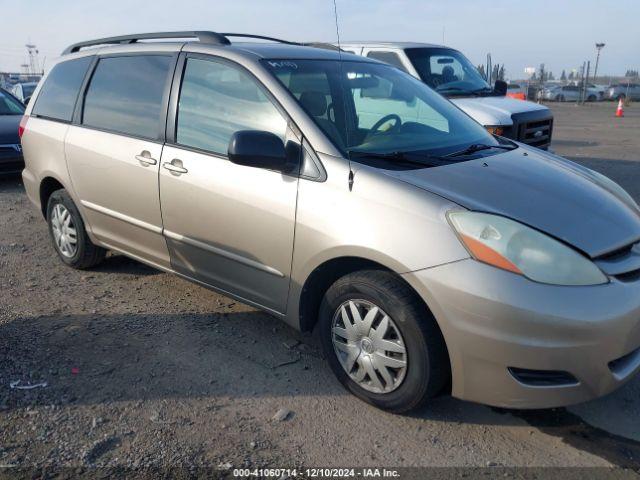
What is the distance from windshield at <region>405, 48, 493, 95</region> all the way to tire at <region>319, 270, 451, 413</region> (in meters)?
5.67

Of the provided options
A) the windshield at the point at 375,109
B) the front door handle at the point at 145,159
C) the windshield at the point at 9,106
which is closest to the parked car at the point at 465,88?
the windshield at the point at 375,109

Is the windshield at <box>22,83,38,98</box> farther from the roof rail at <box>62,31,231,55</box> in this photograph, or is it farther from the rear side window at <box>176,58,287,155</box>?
the rear side window at <box>176,58,287,155</box>

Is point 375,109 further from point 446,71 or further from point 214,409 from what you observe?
point 446,71

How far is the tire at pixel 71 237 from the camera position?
190 inches

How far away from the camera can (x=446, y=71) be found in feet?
27.6

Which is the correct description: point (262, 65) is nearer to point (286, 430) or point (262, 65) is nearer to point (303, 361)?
point (303, 361)

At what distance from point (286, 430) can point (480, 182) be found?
1579 mm

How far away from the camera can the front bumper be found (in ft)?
8.26

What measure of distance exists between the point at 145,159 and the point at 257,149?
118 centimetres

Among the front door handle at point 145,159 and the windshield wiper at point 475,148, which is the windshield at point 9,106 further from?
the windshield wiper at point 475,148

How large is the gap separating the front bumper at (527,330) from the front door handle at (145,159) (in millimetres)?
2021

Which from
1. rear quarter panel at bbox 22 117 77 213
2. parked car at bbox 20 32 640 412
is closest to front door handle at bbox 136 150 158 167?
parked car at bbox 20 32 640 412

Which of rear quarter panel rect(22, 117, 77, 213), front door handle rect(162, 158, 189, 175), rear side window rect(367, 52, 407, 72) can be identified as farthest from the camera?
rear side window rect(367, 52, 407, 72)

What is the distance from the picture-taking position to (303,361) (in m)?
3.59
